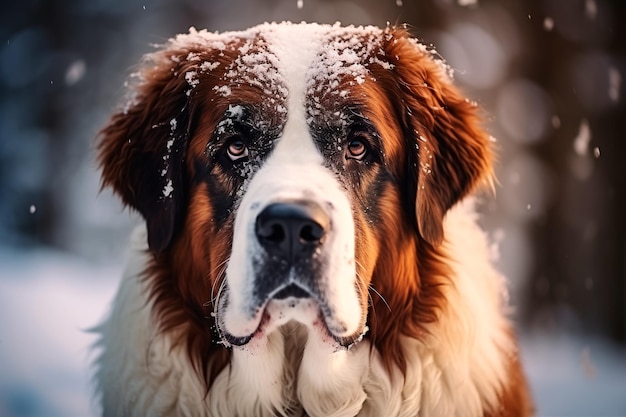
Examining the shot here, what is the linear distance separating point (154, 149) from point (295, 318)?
2.77ft

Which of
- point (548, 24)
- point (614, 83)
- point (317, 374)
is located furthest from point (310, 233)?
point (614, 83)

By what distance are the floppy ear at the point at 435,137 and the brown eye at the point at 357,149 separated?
0.20 meters

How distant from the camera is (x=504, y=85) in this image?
3.76 meters

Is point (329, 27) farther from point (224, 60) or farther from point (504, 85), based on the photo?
point (504, 85)

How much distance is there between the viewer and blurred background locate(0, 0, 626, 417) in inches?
120

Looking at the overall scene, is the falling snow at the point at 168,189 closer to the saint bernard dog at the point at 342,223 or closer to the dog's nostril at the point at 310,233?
the saint bernard dog at the point at 342,223

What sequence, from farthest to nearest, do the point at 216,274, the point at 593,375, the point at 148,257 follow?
the point at 593,375
the point at 148,257
the point at 216,274

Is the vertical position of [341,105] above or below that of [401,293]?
above

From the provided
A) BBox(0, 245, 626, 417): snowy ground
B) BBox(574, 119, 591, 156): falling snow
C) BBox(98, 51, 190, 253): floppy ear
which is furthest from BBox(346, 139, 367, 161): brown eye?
BBox(574, 119, 591, 156): falling snow

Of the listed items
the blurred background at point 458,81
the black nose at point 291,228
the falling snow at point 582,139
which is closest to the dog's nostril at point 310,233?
the black nose at point 291,228

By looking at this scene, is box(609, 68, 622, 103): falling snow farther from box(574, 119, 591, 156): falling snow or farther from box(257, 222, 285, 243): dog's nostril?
box(257, 222, 285, 243): dog's nostril

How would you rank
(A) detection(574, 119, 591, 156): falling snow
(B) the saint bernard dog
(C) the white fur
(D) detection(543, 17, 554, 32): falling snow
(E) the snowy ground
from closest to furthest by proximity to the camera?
1. (B) the saint bernard dog
2. (C) the white fur
3. (E) the snowy ground
4. (D) detection(543, 17, 554, 32): falling snow
5. (A) detection(574, 119, 591, 156): falling snow

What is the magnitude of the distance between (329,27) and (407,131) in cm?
47

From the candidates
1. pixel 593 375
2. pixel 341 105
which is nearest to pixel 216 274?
pixel 341 105
